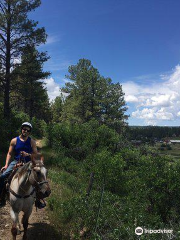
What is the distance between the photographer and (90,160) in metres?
20.5

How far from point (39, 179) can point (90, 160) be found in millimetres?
15978

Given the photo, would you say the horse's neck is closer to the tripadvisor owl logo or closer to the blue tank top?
the blue tank top

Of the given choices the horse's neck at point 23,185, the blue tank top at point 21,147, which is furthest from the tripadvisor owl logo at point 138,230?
the blue tank top at point 21,147

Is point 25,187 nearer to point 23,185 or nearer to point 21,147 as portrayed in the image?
point 23,185

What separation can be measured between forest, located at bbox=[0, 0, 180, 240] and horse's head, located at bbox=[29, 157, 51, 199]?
5.86 ft

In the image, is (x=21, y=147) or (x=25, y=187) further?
(x=21, y=147)

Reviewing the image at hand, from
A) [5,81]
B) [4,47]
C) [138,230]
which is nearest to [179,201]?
[138,230]

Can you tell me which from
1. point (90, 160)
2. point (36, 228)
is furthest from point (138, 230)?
point (90, 160)

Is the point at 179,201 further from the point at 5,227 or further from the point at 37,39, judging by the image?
the point at 37,39

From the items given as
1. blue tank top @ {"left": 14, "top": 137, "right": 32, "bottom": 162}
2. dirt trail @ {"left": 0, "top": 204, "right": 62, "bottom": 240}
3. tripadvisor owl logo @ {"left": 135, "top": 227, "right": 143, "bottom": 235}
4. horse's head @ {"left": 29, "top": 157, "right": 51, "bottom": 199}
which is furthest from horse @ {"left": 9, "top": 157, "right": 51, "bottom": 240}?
tripadvisor owl logo @ {"left": 135, "top": 227, "right": 143, "bottom": 235}

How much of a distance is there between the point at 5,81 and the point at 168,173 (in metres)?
14.9

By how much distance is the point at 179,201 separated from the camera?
34.0 ft

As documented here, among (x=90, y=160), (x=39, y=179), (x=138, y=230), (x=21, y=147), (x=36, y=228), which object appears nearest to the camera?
(x=39, y=179)

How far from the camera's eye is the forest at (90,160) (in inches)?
272
